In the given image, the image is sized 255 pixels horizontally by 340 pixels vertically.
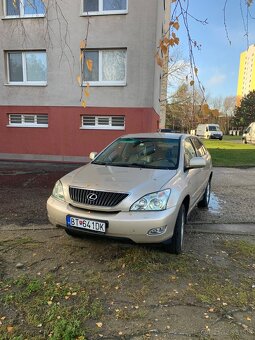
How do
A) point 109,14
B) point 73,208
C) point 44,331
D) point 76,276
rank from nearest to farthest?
point 44,331, point 76,276, point 73,208, point 109,14

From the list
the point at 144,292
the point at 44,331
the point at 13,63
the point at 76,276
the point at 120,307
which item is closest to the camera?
the point at 44,331

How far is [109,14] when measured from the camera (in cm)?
1225

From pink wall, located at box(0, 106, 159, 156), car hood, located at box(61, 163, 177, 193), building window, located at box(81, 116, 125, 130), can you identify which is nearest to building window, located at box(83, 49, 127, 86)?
pink wall, located at box(0, 106, 159, 156)

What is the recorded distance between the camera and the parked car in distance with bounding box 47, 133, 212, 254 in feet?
11.5

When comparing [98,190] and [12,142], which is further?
[12,142]

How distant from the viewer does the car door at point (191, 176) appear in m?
4.51

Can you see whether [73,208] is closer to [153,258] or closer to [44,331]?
[153,258]

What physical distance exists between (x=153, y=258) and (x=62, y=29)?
11.7 meters

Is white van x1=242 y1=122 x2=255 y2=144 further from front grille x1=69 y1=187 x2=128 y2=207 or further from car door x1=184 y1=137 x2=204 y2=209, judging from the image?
front grille x1=69 y1=187 x2=128 y2=207

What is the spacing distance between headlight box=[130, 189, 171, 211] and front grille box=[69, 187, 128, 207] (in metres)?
0.19

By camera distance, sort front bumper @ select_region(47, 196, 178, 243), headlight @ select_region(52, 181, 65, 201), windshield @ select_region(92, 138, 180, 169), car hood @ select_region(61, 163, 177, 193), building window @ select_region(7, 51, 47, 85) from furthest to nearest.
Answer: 1. building window @ select_region(7, 51, 47, 85)
2. windshield @ select_region(92, 138, 180, 169)
3. headlight @ select_region(52, 181, 65, 201)
4. car hood @ select_region(61, 163, 177, 193)
5. front bumper @ select_region(47, 196, 178, 243)

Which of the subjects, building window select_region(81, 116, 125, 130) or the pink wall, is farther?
building window select_region(81, 116, 125, 130)

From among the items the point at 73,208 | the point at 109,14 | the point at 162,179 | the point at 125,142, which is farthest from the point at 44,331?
the point at 109,14

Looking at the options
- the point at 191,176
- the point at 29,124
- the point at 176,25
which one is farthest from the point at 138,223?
the point at 29,124
